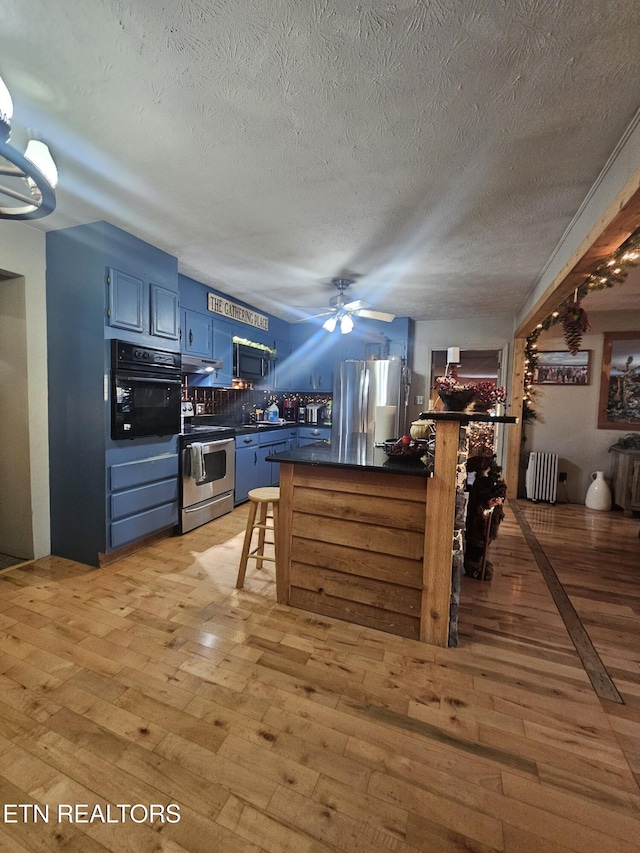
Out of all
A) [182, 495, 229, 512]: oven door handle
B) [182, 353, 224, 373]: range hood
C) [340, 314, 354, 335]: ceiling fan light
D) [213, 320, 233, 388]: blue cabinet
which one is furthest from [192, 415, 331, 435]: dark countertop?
[340, 314, 354, 335]: ceiling fan light

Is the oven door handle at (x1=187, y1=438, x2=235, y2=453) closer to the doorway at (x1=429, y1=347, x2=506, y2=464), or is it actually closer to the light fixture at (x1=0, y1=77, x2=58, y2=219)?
the doorway at (x1=429, y1=347, x2=506, y2=464)

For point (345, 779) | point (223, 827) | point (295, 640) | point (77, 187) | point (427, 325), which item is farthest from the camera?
point (427, 325)

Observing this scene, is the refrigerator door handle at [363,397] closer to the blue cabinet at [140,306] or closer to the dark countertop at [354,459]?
the dark countertop at [354,459]

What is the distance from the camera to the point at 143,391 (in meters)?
2.91

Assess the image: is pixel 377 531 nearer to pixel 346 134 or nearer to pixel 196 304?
pixel 346 134

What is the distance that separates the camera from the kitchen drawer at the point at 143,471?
2.76 m

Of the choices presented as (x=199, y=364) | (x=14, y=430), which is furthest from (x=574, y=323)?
(x=14, y=430)

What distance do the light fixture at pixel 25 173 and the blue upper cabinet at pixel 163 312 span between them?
144cm

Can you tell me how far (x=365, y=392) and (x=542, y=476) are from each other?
2589 millimetres

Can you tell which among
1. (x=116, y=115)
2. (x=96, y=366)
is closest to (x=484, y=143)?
(x=116, y=115)

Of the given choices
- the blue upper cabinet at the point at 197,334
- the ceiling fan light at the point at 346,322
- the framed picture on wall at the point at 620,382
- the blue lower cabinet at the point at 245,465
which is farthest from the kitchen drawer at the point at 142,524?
the framed picture on wall at the point at 620,382

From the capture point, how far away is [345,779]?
4.04 ft

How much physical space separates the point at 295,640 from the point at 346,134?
8.24ft

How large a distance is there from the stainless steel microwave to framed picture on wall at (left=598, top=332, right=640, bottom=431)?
14.8 feet
